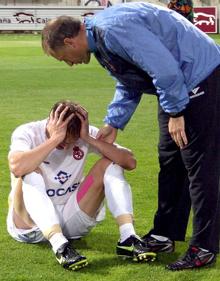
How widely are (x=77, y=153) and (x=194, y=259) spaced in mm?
1004

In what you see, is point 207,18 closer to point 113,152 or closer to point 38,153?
point 113,152

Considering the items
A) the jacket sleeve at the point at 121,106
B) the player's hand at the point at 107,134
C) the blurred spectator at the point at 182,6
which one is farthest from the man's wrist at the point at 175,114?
the blurred spectator at the point at 182,6

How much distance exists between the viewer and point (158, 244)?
462 centimetres

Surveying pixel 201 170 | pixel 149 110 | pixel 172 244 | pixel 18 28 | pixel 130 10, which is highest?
pixel 130 10

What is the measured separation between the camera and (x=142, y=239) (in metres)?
4.62

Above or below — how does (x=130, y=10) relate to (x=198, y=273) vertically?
above

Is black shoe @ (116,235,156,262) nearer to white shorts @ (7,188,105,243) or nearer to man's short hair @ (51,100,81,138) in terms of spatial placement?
white shorts @ (7,188,105,243)

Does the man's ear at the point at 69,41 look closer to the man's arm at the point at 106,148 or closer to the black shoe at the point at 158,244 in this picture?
the man's arm at the point at 106,148

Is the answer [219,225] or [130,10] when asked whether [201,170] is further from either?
[130,10]

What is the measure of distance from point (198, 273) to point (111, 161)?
0.85 m

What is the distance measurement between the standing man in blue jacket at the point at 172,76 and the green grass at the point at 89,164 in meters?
0.37

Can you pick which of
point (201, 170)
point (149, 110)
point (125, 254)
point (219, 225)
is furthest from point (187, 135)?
point (149, 110)

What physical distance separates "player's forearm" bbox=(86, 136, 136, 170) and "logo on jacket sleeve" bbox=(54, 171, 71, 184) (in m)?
0.25

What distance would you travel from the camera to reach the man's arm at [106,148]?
4488 millimetres
